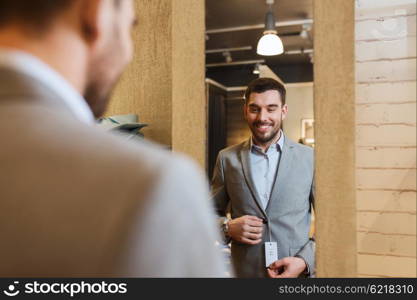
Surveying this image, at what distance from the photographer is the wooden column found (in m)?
1.65

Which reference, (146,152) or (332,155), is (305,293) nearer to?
(332,155)

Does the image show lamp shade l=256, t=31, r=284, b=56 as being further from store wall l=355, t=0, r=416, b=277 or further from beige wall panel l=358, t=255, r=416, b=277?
beige wall panel l=358, t=255, r=416, b=277

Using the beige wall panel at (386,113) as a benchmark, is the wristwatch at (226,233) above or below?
below

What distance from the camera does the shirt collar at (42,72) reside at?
36 cm

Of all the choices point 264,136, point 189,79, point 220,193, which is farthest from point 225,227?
point 189,79

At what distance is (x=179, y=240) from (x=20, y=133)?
0.15 meters

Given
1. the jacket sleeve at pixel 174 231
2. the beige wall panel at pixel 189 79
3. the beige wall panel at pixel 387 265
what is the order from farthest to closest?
the beige wall panel at pixel 189 79, the beige wall panel at pixel 387 265, the jacket sleeve at pixel 174 231

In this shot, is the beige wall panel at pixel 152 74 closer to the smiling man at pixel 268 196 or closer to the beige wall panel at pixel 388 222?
the smiling man at pixel 268 196

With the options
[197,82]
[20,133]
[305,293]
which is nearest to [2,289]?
[20,133]

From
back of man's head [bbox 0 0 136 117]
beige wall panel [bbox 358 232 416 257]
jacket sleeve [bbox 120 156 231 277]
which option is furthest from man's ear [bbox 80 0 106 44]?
beige wall panel [bbox 358 232 416 257]

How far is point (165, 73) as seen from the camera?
1.75m

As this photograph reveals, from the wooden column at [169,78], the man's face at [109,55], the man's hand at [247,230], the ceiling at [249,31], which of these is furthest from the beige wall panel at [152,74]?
the man's face at [109,55]

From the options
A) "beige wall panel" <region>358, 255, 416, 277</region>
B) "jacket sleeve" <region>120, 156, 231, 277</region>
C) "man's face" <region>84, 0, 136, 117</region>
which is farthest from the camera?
"beige wall panel" <region>358, 255, 416, 277</region>

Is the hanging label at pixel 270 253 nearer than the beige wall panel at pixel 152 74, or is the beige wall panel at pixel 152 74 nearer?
the hanging label at pixel 270 253
